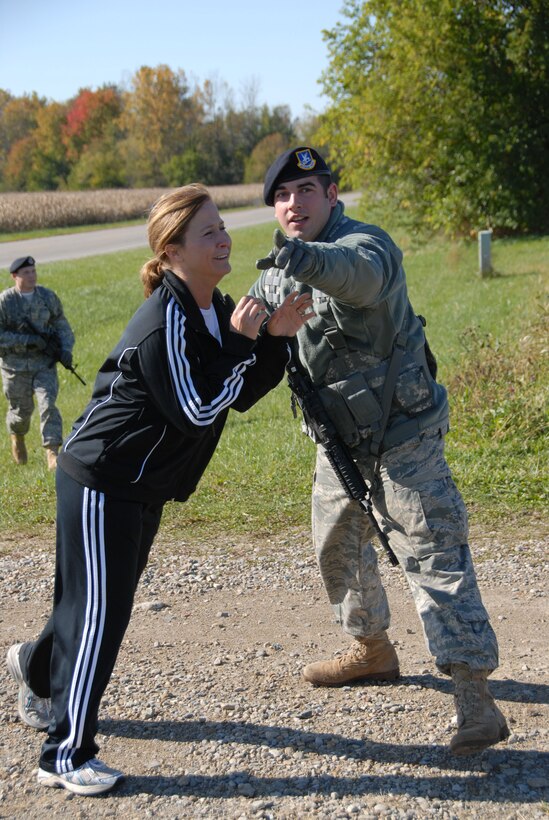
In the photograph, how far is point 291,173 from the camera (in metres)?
3.47

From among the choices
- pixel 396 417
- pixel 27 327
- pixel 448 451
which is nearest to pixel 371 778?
pixel 396 417

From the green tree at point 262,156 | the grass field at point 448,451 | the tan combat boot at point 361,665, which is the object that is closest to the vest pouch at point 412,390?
the tan combat boot at point 361,665

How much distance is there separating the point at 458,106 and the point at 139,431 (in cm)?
2490

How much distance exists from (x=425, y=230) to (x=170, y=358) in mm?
26435

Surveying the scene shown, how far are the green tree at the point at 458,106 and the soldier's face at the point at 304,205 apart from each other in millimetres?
23614

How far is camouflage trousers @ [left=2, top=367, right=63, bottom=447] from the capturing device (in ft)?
30.1

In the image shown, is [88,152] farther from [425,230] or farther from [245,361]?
[245,361]

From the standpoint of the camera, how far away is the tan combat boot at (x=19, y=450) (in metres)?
9.73

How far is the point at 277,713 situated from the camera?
151 inches

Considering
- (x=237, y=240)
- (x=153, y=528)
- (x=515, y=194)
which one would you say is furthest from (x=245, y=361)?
(x=237, y=240)

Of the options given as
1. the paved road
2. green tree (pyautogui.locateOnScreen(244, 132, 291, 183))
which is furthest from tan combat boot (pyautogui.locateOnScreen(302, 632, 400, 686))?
green tree (pyautogui.locateOnScreen(244, 132, 291, 183))

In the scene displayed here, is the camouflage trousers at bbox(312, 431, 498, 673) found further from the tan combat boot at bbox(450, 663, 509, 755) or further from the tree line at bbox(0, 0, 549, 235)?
the tree line at bbox(0, 0, 549, 235)

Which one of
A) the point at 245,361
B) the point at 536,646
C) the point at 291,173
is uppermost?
the point at 291,173

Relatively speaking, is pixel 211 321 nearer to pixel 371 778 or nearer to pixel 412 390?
pixel 412 390
